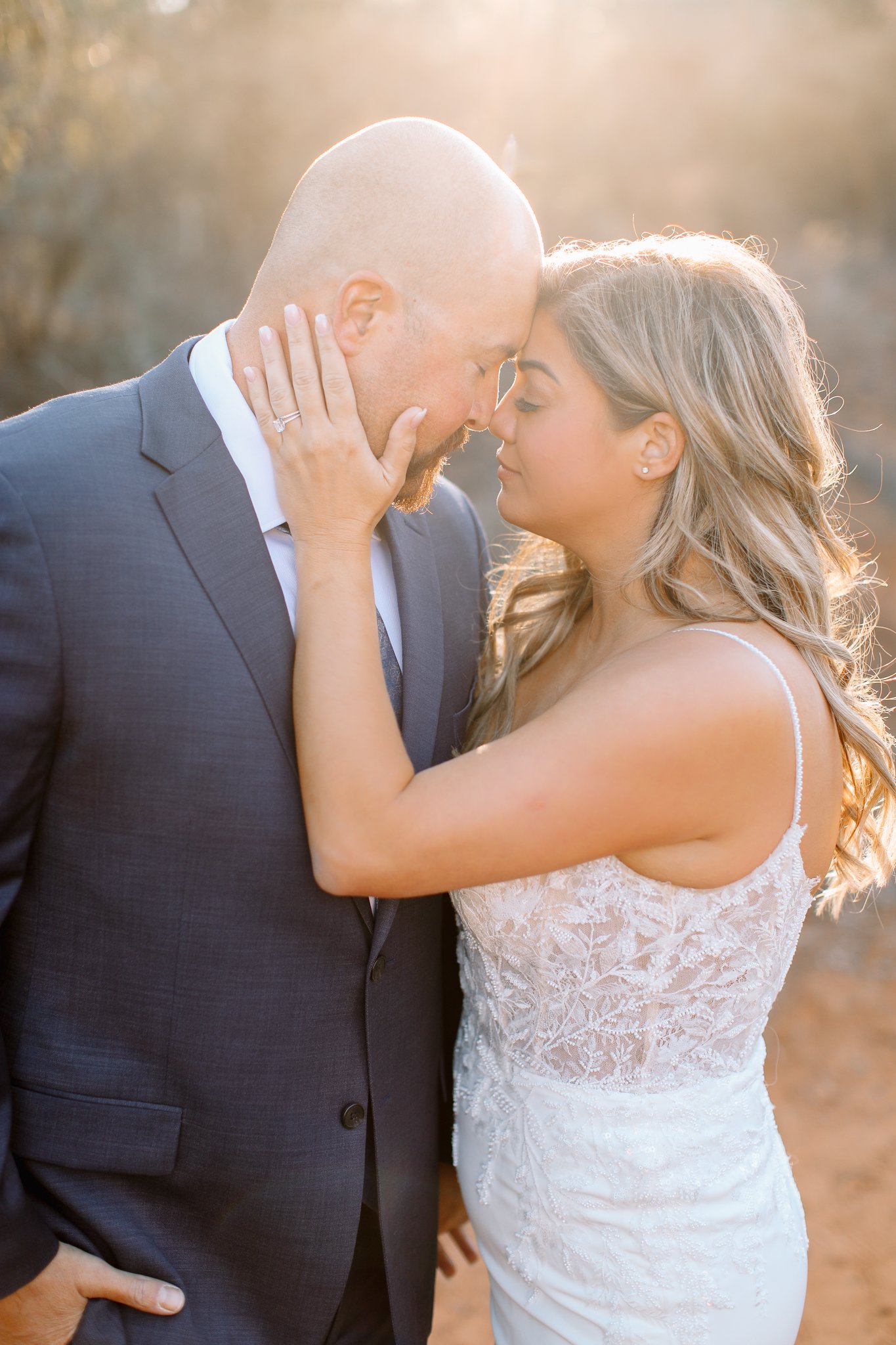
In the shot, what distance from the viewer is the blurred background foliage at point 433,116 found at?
25.8 feet

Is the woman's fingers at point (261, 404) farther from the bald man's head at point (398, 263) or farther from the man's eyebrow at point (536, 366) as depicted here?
the man's eyebrow at point (536, 366)

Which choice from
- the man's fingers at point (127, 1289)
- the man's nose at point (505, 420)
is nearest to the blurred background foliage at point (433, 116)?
the man's nose at point (505, 420)

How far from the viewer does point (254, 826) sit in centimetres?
173

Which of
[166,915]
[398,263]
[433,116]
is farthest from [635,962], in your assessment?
[433,116]

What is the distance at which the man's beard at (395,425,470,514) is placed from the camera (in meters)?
2.09

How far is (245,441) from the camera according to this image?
1875 millimetres

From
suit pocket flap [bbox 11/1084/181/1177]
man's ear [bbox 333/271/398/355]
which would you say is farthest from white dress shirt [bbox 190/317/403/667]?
suit pocket flap [bbox 11/1084/181/1177]

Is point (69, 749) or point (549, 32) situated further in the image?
point (549, 32)

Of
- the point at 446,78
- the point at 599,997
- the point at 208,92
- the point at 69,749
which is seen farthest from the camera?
the point at 446,78

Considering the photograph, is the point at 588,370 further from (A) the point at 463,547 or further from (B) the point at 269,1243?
(B) the point at 269,1243

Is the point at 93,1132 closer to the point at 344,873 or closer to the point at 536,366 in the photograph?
the point at 344,873

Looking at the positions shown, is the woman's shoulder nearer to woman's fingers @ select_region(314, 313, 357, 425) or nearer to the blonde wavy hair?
the blonde wavy hair

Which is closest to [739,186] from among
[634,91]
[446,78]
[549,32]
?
[634,91]

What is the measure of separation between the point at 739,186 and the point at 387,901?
1540 centimetres
